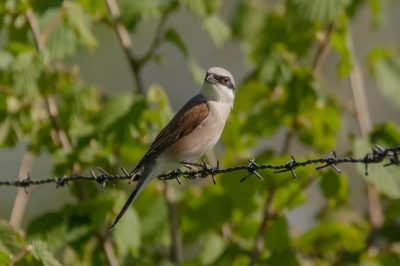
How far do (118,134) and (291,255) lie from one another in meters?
1.58

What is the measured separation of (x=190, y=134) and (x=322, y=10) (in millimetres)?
1284

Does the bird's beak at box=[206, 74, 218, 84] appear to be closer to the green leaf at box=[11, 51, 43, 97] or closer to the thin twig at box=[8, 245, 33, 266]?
the green leaf at box=[11, 51, 43, 97]

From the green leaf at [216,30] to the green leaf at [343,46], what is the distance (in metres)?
0.94

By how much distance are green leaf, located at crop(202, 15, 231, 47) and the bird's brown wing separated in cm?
107

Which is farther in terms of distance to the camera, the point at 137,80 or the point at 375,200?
the point at 375,200

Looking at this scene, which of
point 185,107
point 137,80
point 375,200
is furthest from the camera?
point 375,200

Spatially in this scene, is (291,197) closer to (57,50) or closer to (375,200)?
(375,200)

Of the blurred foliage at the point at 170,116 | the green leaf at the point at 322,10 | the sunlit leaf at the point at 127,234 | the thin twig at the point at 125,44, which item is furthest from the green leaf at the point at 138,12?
the sunlit leaf at the point at 127,234

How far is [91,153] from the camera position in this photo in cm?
491

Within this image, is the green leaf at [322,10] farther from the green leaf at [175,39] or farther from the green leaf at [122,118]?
the green leaf at [122,118]

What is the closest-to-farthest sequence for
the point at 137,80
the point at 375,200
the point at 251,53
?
the point at 137,80, the point at 375,200, the point at 251,53

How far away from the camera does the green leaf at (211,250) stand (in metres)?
5.00

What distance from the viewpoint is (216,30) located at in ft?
17.5

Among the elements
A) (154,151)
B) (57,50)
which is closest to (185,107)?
(154,151)
